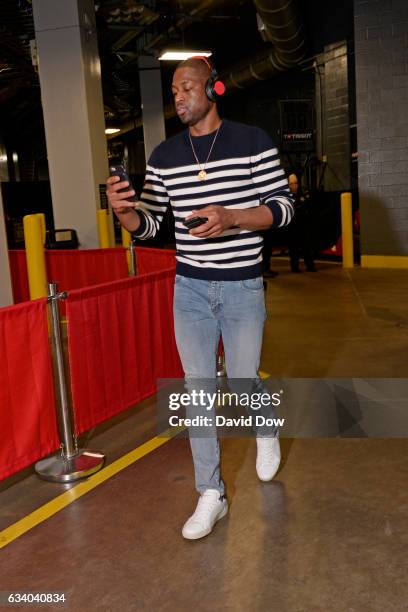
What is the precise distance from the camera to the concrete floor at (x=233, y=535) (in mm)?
2467

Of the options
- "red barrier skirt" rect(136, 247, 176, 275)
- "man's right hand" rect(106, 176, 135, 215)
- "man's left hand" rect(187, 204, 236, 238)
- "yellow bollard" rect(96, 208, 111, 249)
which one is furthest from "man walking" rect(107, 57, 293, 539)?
"yellow bollard" rect(96, 208, 111, 249)

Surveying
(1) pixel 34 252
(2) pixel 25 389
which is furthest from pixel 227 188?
(1) pixel 34 252

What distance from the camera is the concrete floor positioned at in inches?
97.1

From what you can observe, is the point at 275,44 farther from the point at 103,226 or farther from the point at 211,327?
the point at 211,327

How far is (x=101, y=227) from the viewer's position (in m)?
10.8

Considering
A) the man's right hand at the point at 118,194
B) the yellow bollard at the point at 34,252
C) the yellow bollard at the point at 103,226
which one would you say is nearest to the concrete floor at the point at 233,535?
the man's right hand at the point at 118,194

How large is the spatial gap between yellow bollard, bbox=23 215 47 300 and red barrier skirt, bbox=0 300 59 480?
128 inches

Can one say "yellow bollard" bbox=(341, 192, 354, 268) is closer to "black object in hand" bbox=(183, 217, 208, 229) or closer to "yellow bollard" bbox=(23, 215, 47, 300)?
"yellow bollard" bbox=(23, 215, 47, 300)

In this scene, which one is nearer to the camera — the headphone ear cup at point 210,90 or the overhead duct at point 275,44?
the headphone ear cup at point 210,90

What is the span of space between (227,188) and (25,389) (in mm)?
1643

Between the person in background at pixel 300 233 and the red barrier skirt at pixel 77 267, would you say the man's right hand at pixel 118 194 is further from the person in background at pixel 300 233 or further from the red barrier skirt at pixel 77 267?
the person in background at pixel 300 233

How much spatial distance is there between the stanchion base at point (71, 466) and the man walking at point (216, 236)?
99 cm

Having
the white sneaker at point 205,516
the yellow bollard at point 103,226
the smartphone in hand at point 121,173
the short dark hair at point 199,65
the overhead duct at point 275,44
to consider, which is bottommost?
the white sneaker at point 205,516

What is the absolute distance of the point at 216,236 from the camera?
8.86 ft
